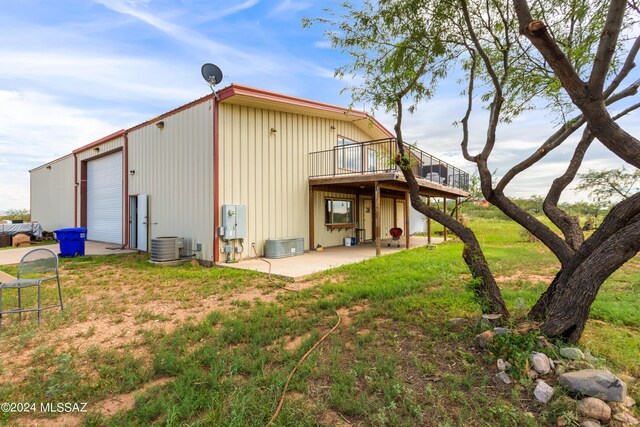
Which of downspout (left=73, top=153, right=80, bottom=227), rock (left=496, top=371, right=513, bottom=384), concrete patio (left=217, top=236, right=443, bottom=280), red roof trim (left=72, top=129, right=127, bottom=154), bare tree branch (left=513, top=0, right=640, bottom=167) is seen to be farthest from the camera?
downspout (left=73, top=153, right=80, bottom=227)

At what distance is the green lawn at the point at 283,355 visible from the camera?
6.64ft

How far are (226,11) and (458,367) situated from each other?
7.33 metres

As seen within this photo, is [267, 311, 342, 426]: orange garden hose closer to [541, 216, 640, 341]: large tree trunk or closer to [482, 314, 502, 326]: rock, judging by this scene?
[482, 314, 502, 326]: rock

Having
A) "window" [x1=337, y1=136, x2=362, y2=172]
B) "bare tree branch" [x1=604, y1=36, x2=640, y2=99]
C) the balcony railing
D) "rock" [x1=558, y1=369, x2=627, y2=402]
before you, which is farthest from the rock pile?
"window" [x1=337, y1=136, x2=362, y2=172]

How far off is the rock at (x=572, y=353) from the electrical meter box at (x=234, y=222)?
6943 millimetres

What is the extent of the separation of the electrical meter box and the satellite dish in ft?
10.6

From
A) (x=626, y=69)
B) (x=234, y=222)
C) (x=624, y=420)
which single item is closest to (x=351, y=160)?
(x=234, y=222)

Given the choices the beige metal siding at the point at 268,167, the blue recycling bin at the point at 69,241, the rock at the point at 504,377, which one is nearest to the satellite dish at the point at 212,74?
the beige metal siding at the point at 268,167

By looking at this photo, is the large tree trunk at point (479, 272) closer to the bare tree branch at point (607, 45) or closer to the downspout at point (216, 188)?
the bare tree branch at point (607, 45)

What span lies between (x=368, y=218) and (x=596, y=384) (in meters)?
11.9

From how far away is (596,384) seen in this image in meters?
2.08

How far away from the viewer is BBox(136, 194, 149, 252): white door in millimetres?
9883

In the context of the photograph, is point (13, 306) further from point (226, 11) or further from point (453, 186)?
point (453, 186)

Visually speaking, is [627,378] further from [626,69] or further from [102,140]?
[102,140]
